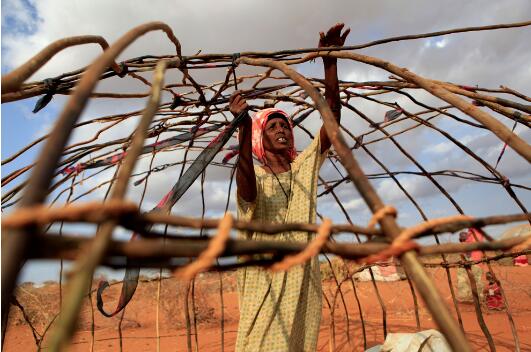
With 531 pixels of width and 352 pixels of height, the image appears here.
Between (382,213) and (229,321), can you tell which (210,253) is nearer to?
(382,213)

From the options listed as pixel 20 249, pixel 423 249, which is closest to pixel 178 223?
pixel 20 249

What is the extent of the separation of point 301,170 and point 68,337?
76.9 inches

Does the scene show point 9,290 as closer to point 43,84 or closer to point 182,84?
point 43,84

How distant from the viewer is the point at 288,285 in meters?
2.07

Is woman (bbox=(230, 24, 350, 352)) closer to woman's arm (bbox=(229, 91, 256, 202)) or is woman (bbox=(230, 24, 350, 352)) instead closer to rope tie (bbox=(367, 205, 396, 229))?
woman's arm (bbox=(229, 91, 256, 202))

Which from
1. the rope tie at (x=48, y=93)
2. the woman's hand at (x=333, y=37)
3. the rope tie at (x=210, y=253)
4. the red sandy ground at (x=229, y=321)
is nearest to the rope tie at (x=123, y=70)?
the rope tie at (x=48, y=93)

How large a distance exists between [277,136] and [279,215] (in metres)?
0.47

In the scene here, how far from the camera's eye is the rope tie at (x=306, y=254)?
59cm

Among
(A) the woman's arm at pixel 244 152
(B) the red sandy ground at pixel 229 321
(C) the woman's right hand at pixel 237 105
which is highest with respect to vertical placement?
(C) the woman's right hand at pixel 237 105

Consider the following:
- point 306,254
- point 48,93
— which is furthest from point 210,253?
point 48,93

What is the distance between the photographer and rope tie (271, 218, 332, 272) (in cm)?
59

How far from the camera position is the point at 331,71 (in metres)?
1.85

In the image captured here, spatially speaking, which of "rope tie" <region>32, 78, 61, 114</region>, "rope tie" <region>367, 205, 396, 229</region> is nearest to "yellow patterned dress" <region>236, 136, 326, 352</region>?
"rope tie" <region>32, 78, 61, 114</region>

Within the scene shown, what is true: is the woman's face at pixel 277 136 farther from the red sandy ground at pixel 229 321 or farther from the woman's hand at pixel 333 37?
the red sandy ground at pixel 229 321
